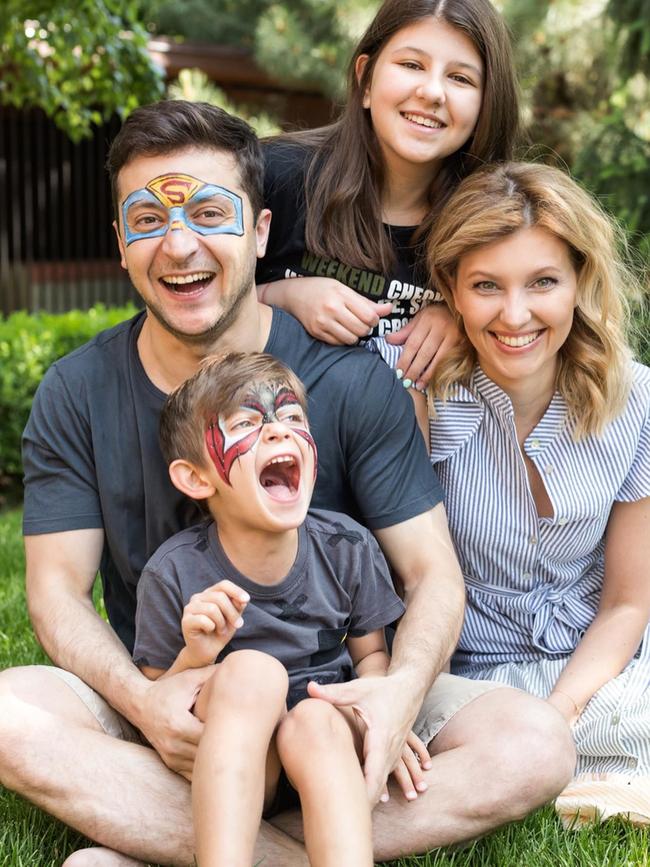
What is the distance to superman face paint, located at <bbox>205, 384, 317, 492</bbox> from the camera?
9.30 ft

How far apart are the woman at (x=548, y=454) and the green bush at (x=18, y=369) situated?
4608mm

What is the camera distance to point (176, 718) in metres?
2.69

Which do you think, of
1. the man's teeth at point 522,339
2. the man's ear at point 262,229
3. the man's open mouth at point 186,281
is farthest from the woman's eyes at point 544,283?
the man's open mouth at point 186,281

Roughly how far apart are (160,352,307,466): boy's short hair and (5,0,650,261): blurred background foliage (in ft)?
4.88

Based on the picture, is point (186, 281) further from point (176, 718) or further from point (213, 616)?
point (176, 718)

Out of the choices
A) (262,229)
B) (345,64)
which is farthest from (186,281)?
(345,64)

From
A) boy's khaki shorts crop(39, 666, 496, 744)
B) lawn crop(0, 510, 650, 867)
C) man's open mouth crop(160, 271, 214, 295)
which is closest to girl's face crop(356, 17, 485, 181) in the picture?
man's open mouth crop(160, 271, 214, 295)

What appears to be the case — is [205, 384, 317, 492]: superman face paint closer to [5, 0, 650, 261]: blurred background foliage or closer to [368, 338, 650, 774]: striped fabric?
[368, 338, 650, 774]: striped fabric

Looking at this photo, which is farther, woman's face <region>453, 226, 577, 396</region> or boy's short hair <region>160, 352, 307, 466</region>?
woman's face <region>453, 226, 577, 396</region>

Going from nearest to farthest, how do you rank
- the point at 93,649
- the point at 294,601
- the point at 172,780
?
the point at 172,780, the point at 294,601, the point at 93,649

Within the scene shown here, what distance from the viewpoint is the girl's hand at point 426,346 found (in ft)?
11.3

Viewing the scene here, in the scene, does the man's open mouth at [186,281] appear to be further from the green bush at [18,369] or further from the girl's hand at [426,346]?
the green bush at [18,369]

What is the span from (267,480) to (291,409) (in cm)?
19

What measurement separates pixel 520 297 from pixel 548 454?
0.49m
